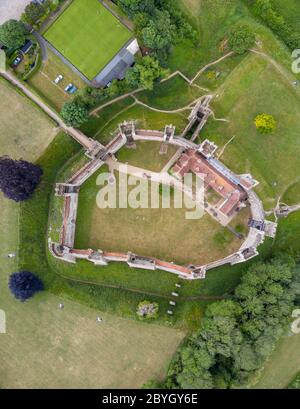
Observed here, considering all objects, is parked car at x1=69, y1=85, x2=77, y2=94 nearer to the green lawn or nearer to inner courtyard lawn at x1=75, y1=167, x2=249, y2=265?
inner courtyard lawn at x1=75, y1=167, x2=249, y2=265

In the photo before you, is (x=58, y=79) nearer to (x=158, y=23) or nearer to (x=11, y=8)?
(x=11, y=8)

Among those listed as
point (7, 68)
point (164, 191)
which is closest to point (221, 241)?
point (164, 191)

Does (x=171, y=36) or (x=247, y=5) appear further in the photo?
(x=247, y=5)

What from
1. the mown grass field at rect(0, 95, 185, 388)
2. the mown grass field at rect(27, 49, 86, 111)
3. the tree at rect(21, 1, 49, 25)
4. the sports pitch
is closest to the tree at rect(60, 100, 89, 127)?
the mown grass field at rect(0, 95, 185, 388)

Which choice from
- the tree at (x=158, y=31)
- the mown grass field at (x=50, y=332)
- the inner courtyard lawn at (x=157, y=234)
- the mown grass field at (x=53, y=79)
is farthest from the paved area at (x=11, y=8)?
the inner courtyard lawn at (x=157, y=234)

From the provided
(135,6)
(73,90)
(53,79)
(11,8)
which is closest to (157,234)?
(73,90)

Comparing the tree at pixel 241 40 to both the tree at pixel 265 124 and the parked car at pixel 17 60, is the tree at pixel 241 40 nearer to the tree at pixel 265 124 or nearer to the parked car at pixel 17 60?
the tree at pixel 265 124

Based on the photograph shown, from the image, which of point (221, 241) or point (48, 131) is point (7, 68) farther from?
point (221, 241)
